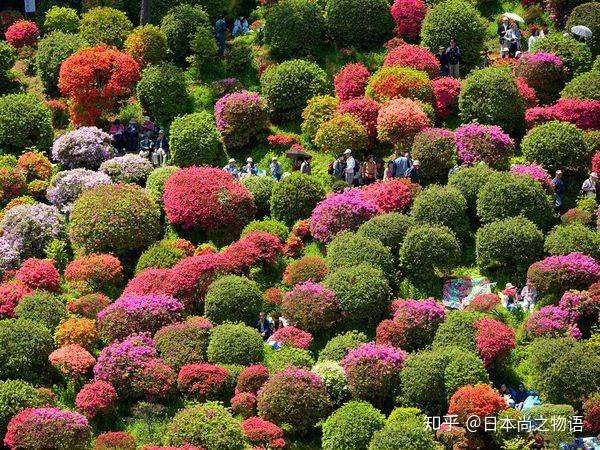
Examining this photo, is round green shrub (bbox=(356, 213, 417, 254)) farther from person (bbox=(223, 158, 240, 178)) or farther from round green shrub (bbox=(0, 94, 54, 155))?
round green shrub (bbox=(0, 94, 54, 155))

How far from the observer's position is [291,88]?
198 feet

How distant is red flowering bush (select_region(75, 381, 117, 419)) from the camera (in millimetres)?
48562

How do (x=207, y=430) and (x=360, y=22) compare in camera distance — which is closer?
(x=207, y=430)

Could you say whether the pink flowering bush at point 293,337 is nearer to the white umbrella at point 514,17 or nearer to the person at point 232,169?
the person at point 232,169

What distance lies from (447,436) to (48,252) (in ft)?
53.8

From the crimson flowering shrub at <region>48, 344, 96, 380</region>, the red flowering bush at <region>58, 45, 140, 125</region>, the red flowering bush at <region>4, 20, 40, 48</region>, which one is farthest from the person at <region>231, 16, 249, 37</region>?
the crimson flowering shrub at <region>48, 344, 96, 380</region>

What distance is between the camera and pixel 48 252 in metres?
55.2

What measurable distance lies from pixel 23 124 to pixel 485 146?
16.9 metres

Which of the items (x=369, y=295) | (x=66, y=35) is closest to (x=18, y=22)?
(x=66, y=35)

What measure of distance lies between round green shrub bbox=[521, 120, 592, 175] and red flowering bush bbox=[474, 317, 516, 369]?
28.4 ft

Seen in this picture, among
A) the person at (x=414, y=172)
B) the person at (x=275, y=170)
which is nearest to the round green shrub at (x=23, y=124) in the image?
the person at (x=275, y=170)

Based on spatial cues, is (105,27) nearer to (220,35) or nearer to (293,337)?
(220,35)

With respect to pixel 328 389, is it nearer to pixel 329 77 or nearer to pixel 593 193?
pixel 593 193

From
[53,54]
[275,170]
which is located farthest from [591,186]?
[53,54]
